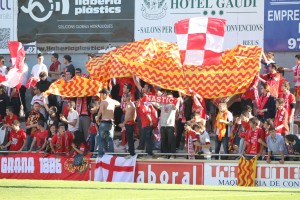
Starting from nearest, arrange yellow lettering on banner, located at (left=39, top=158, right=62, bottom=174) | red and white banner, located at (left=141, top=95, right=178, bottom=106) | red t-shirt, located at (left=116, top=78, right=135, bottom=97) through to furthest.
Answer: red and white banner, located at (left=141, top=95, right=178, bottom=106) → red t-shirt, located at (left=116, top=78, right=135, bottom=97) → yellow lettering on banner, located at (left=39, top=158, right=62, bottom=174)

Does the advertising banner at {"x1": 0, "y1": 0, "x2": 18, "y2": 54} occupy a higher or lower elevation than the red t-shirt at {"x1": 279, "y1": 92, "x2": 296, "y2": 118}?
higher

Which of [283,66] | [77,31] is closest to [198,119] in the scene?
[283,66]

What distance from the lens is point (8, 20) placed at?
110ft

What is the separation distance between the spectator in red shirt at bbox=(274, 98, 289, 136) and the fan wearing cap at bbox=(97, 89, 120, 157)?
4199mm

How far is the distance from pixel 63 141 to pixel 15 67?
237 cm

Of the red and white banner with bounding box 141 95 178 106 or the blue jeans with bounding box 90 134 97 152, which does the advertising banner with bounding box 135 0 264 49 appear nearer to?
the red and white banner with bounding box 141 95 178 106

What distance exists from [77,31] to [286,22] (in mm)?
6489

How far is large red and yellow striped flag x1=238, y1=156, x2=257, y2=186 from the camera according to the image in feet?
90.2

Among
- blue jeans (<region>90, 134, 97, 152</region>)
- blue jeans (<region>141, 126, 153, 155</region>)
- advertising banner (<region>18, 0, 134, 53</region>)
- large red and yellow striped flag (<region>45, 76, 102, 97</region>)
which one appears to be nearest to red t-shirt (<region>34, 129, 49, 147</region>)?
large red and yellow striped flag (<region>45, 76, 102, 97</region>)

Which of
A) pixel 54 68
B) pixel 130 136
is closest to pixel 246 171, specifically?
pixel 130 136

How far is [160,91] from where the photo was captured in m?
29.2

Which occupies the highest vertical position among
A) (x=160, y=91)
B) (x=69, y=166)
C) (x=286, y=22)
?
(x=286, y=22)

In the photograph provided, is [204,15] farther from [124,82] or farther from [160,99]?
[160,99]

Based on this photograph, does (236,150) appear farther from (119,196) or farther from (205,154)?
(119,196)
